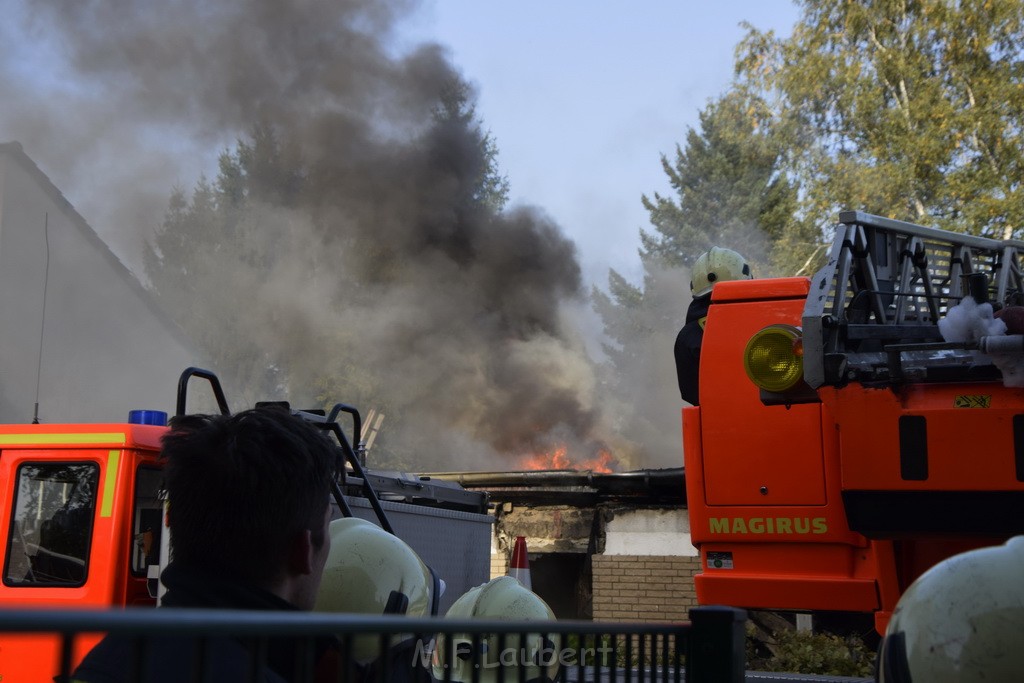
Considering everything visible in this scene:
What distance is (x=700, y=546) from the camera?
16.6 ft

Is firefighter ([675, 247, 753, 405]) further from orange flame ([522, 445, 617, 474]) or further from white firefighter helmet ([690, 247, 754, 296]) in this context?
orange flame ([522, 445, 617, 474])

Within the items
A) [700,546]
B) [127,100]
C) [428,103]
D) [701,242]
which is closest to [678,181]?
[701,242]

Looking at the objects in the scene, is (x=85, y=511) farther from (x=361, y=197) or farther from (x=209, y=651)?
(x=361, y=197)

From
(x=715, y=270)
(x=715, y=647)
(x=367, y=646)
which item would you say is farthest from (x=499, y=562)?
(x=367, y=646)

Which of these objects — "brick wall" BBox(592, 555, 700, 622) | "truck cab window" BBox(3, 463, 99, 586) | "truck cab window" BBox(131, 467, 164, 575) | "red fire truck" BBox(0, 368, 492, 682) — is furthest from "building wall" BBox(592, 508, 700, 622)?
"truck cab window" BBox(3, 463, 99, 586)

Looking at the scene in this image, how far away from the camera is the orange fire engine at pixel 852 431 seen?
3984 mm

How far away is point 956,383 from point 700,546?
146 centimetres

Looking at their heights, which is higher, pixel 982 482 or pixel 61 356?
pixel 61 356

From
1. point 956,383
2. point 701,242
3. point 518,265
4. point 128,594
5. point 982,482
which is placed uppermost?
point 701,242

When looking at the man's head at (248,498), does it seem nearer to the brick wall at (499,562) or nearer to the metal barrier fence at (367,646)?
the metal barrier fence at (367,646)

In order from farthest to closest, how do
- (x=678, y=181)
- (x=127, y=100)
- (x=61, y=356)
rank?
(x=678, y=181) < (x=127, y=100) < (x=61, y=356)

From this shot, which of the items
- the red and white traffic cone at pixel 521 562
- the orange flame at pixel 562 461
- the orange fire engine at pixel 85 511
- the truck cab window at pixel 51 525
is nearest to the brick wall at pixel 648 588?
the red and white traffic cone at pixel 521 562

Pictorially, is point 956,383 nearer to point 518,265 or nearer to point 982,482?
point 982,482

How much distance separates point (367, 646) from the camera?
4.83 ft
